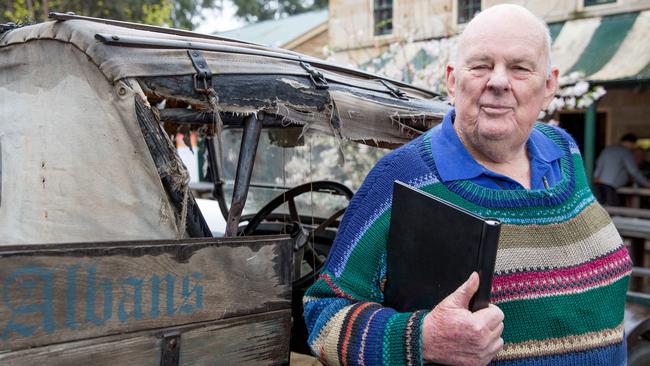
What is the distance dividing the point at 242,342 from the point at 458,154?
0.94 meters

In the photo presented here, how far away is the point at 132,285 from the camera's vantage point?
5.28 feet

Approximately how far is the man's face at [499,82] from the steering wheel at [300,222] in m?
1.94

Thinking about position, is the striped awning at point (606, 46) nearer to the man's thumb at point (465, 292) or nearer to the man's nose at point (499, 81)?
the man's nose at point (499, 81)

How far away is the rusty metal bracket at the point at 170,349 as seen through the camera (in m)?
1.68

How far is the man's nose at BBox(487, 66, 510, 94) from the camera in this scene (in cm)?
159

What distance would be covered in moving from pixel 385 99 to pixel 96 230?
1597 millimetres

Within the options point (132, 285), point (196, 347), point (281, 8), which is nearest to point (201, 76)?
point (132, 285)

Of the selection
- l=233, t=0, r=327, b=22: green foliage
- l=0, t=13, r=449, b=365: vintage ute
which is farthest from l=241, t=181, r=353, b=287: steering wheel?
l=233, t=0, r=327, b=22: green foliage

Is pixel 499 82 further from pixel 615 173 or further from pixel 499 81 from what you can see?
pixel 615 173

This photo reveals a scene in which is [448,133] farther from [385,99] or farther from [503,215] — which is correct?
[385,99]

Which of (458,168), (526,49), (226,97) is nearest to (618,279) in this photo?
(458,168)

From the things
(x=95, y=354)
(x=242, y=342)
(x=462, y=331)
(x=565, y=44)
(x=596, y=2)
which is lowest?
(x=242, y=342)

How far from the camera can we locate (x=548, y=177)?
69.5 inches

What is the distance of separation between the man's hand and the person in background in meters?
8.70
